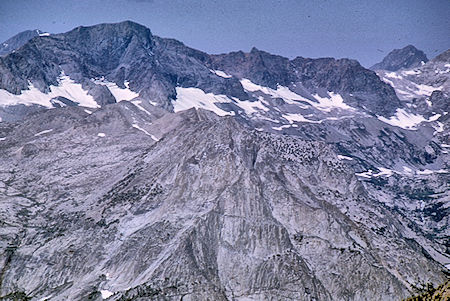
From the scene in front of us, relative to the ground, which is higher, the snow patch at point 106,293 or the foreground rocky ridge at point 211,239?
the foreground rocky ridge at point 211,239

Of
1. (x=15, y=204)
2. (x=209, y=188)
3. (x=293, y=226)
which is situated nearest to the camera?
(x=293, y=226)

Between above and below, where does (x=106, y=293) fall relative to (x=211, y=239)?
below

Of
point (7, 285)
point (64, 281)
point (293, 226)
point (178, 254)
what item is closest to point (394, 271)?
point (293, 226)

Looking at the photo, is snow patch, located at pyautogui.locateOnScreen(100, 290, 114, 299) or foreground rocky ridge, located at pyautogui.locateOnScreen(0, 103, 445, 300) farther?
foreground rocky ridge, located at pyautogui.locateOnScreen(0, 103, 445, 300)

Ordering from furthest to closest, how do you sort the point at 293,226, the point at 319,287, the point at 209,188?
1. the point at 209,188
2. the point at 293,226
3. the point at 319,287

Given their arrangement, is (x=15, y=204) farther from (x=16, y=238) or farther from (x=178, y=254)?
(x=178, y=254)

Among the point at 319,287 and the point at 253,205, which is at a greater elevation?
the point at 253,205

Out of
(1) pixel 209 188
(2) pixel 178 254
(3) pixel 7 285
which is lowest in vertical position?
(3) pixel 7 285

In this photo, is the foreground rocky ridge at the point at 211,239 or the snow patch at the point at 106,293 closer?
the snow patch at the point at 106,293

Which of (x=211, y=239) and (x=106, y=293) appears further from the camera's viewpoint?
(x=211, y=239)

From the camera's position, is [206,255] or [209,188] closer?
[206,255]

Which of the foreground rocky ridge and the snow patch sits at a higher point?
the foreground rocky ridge
